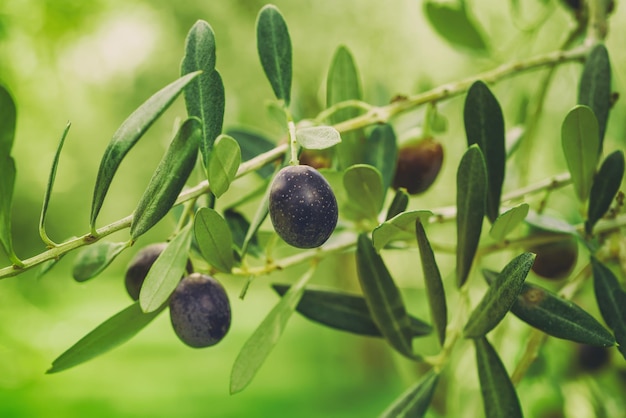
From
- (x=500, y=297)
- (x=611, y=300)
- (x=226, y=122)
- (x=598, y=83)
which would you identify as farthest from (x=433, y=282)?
(x=226, y=122)

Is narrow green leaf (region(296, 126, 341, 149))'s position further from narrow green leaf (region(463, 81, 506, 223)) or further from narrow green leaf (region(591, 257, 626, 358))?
narrow green leaf (region(591, 257, 626, 358))

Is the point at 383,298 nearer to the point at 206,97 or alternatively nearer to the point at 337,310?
the point at 337,310

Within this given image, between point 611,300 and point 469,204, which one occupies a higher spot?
point 469,204

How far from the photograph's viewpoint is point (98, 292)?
672 cm

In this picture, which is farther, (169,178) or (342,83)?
(342,83)

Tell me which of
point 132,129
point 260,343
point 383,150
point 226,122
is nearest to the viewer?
point 132,129

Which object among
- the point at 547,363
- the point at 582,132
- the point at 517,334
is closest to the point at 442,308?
the point at 582,132

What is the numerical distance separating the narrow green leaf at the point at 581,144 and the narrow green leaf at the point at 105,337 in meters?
0.37

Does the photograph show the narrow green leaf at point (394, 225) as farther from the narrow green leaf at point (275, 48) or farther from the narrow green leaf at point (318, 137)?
the narrow green leaf at point (275, 48)

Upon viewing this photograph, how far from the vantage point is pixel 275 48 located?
53 centimetres

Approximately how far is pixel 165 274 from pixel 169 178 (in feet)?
0.24

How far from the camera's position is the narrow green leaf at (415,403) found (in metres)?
0.54

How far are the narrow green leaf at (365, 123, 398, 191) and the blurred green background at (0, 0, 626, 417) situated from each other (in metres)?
0.19

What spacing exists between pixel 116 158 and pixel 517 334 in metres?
0.89
